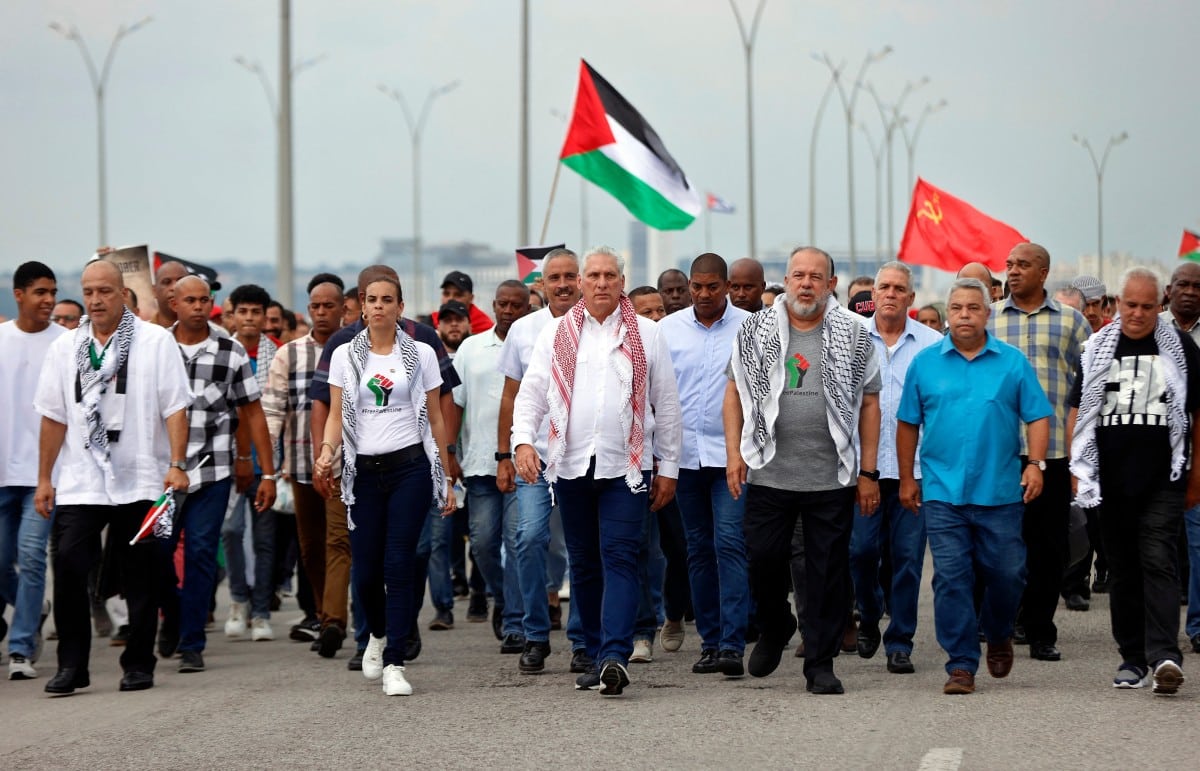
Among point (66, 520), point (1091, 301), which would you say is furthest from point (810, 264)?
point (1091, 301)

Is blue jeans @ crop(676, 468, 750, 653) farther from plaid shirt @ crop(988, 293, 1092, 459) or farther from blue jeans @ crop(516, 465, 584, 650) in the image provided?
plaid shirt @ crop(988, 293, 1092, 459)

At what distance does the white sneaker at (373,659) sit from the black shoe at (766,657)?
1927mm

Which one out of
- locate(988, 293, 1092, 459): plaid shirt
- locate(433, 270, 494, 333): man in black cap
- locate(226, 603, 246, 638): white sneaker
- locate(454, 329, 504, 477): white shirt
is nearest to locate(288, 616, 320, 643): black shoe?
locate(226, 603, 246, 638): white sneaker

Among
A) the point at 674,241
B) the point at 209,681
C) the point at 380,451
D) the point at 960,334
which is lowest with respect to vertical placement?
the point at 209,681

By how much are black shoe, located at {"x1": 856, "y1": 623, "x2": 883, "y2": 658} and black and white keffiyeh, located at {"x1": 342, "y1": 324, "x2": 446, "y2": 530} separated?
258cm

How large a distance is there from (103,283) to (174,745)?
2970 millimetres

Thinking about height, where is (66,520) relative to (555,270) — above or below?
below

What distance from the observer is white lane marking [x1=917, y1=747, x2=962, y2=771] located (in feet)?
21.7

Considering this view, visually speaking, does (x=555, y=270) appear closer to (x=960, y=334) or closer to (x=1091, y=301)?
(x=960, y=334)

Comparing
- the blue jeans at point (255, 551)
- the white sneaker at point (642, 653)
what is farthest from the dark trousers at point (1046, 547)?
the blue jeans at point (255, 551)

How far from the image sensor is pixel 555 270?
10578mm

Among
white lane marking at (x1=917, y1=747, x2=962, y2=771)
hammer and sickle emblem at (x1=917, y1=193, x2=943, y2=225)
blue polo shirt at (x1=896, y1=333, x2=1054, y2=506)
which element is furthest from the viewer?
hammer and sickle emblem at (x1=917, y1=193, x2=943, y2=225)

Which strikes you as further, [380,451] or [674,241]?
[674,241]

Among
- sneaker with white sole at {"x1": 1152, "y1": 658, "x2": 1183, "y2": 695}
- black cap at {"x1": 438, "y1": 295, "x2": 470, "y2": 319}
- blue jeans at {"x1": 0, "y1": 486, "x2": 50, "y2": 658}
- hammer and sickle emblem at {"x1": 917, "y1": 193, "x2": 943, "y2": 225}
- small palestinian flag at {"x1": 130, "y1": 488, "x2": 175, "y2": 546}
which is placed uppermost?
hammer and sickle emblem at {"x1": 917, "y1": 193, "x2": 943, "y2": 225}
